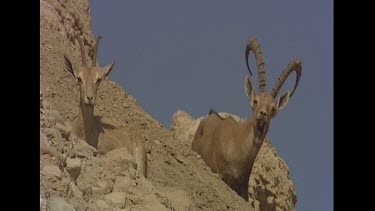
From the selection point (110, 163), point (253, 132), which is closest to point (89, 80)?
point (110, 163)

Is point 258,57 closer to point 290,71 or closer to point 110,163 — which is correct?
point 290,71

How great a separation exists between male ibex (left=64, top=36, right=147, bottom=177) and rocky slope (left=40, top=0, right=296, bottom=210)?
0.82 feet

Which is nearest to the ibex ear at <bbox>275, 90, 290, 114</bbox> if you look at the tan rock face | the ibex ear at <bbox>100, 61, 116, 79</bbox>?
the tan rock face

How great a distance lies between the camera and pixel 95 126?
41.3 ft

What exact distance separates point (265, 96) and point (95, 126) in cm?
373

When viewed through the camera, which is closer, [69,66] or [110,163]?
[110,163]

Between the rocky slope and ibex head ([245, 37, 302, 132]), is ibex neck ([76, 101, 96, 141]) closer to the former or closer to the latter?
the rocky slope

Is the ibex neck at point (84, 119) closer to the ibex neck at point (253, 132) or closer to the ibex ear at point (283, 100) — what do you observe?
the ibex neck at point (253, 132)

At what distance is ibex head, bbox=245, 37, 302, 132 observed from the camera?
587 inches
